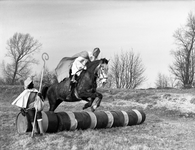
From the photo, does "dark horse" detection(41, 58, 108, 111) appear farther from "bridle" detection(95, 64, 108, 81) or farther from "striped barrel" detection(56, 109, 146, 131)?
"striped barrel" detection(56, 109, 146, 131)

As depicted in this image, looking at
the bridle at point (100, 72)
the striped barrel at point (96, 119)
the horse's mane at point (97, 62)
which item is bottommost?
the striped barrel at point (96, 119)

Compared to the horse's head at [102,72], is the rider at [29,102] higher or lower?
lower

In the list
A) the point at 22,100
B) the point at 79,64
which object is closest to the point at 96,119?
the point at 79,64

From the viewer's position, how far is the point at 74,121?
974cm

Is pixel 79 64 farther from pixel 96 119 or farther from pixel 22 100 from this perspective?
pixel 22 100

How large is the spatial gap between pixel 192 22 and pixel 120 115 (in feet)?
97.0

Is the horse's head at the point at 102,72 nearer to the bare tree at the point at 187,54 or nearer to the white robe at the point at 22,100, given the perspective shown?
the white robe at the point at 22,100

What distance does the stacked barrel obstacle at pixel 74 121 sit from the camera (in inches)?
367

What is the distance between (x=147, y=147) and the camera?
26.0ft

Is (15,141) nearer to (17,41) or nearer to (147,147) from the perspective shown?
(147,147)

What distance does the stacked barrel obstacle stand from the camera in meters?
9.31

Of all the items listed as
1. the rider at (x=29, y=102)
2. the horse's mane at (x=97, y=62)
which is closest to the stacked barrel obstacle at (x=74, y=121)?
the rider at (x=29, y=102)

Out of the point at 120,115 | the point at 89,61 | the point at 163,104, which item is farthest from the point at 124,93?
the point at 89,61

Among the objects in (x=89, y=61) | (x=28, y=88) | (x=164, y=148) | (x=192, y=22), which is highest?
(x=192, y=22)
